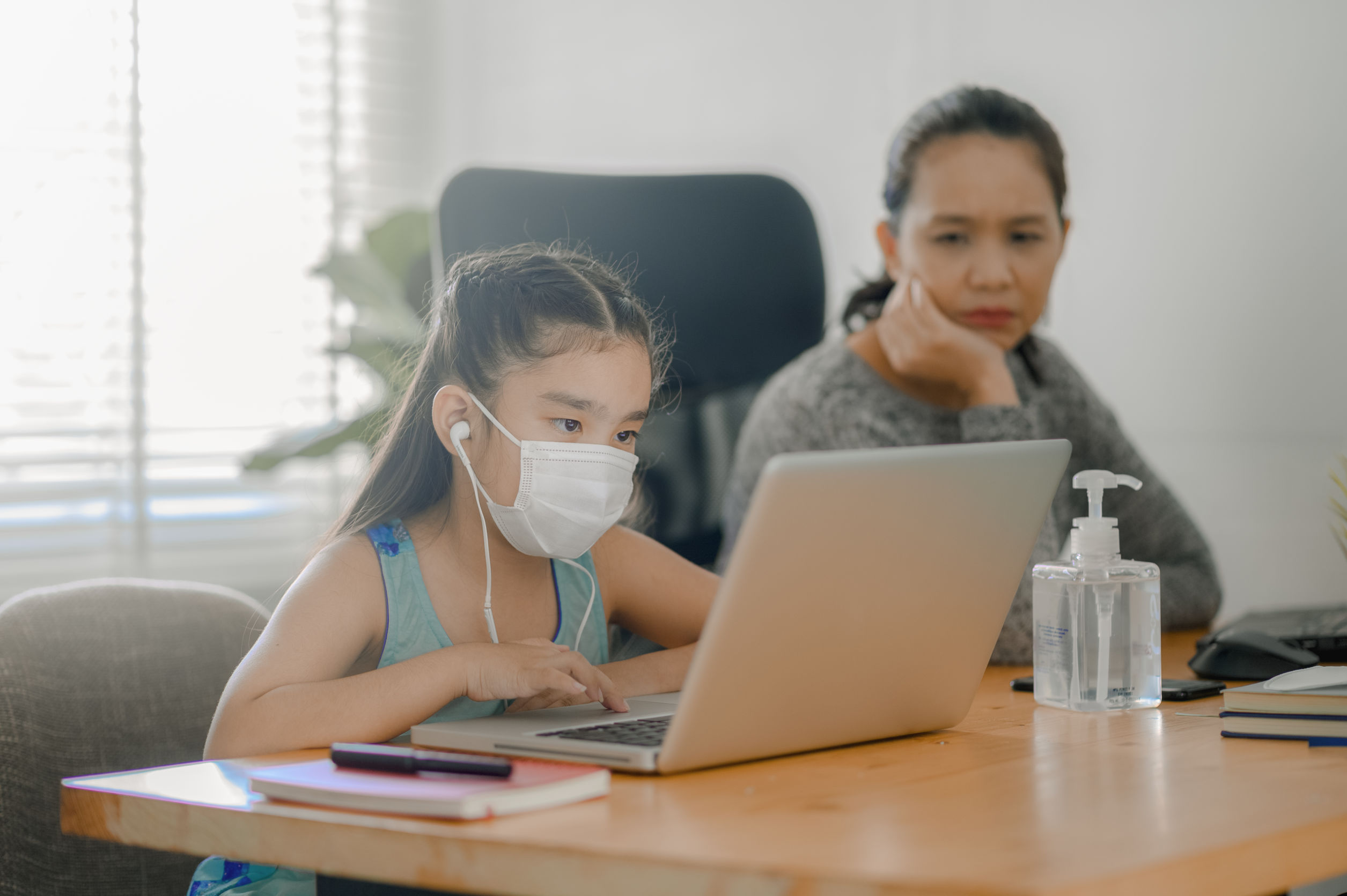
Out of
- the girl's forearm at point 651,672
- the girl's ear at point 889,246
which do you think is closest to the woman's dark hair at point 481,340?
the girl's forearm at point 651,672

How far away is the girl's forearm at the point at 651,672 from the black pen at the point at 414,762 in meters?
0.33

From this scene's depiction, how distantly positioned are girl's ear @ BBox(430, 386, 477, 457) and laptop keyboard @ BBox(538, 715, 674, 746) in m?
0.35

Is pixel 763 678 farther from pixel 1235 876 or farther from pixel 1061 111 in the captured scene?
pixel 1061 111

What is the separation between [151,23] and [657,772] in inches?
98.2

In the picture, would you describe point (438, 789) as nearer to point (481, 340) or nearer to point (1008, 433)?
point (481, 340)

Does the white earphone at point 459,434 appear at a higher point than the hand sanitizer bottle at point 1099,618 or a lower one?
higher

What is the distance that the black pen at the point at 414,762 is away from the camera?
2.23ft

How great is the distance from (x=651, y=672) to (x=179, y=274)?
6.69 feet

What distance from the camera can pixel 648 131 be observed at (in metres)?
2.82

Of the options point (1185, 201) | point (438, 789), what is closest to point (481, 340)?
point (438, 789)

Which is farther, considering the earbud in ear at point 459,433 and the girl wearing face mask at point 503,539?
the earbud in ear at point 459,433

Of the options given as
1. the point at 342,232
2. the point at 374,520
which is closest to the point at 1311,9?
the point at 374,520

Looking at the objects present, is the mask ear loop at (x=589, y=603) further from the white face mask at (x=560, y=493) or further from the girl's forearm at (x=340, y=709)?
the girl's forearm at (x=340, y=709)

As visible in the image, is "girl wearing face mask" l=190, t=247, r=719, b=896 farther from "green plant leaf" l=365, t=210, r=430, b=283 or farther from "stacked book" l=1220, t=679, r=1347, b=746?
"green plant leaf" l=365, t=210, r=430, b=283
